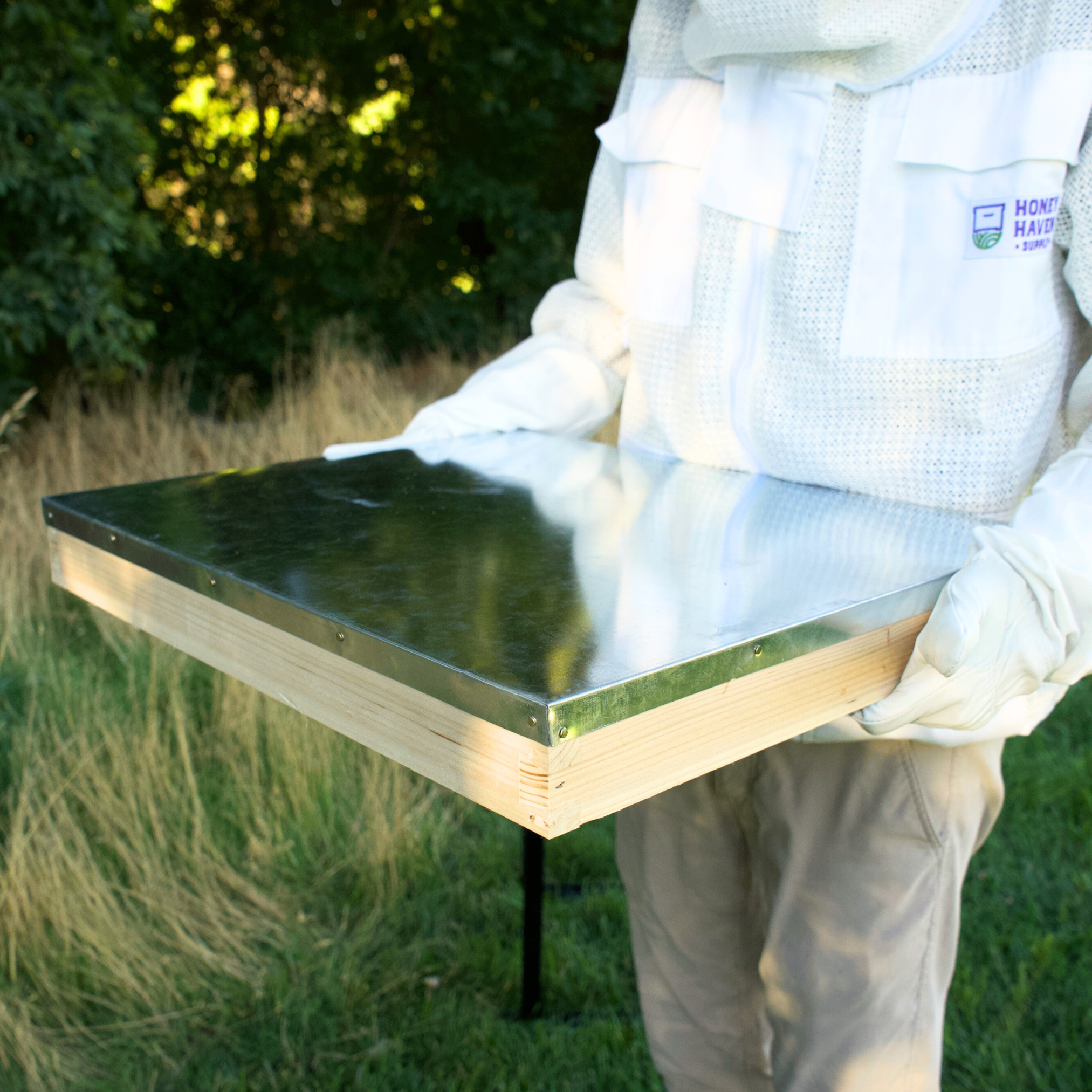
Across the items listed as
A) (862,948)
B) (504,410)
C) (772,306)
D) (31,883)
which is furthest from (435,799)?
(772,306)

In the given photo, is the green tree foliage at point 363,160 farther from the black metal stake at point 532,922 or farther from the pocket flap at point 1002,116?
the pocket flap at point 1002,116

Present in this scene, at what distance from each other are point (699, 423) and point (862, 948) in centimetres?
77

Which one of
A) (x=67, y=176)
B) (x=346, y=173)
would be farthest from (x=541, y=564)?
(x=346, y=173)

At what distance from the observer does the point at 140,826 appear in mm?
2520

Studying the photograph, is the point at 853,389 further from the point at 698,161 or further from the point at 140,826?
the point at 140,826

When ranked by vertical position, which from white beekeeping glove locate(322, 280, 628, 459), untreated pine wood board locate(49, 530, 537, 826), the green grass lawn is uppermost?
white beekeeping glove locate(322, 280, 628, 459)

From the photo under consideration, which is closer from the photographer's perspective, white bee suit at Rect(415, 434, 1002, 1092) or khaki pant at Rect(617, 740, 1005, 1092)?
white bee suit at Rect(415, 434, 1002, 1092)

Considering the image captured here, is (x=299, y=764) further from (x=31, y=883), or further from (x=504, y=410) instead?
(x=504, y=410)

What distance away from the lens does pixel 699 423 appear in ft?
5.01

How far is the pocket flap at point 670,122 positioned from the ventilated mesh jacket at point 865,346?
0.02 m

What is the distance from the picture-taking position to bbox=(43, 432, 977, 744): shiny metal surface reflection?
786 millimetres

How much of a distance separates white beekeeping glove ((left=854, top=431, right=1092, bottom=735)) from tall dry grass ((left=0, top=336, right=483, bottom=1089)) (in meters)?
1.86

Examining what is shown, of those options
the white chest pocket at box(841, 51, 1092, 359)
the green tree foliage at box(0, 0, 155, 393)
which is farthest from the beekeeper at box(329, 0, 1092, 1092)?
the green tree foliage at box(0, 0, 155, 393)

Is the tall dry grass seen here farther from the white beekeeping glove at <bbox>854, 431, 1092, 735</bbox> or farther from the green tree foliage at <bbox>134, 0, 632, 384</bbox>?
the green tree foliage at <bbox>134, 0, 632, 384</bbox>
